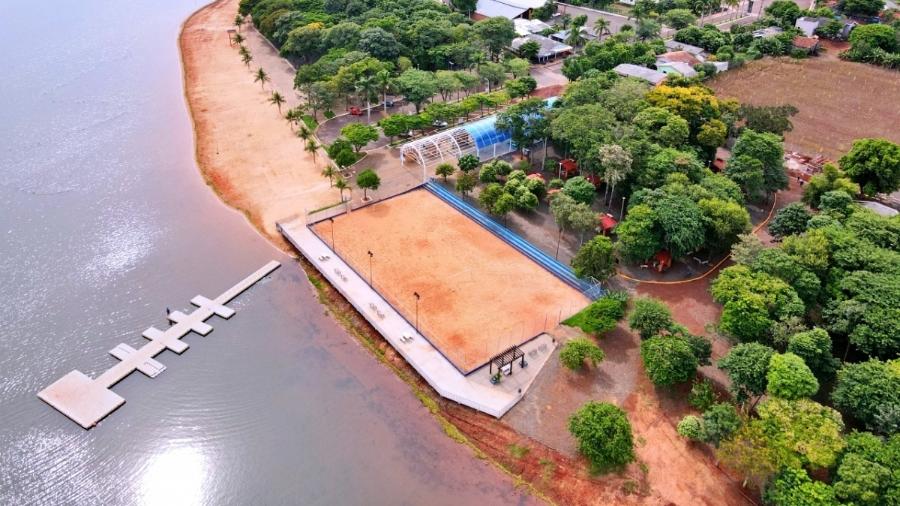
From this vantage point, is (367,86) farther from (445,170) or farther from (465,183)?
(465,183)

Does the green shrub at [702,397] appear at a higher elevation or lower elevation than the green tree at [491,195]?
lower

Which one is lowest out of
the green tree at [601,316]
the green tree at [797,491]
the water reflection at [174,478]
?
the water reflection at [174,478]

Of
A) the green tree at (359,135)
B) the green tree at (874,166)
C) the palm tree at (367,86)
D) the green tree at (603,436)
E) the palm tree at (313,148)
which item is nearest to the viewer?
the green tree at (603,436)

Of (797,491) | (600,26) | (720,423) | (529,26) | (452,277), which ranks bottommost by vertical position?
(452,277)

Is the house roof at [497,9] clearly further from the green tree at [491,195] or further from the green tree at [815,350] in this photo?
the green tree at [815,350]

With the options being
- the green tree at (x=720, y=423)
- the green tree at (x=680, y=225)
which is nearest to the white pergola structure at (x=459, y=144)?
the green tree at (x=680, y=225)

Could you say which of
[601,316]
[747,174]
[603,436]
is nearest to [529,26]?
[747,174]

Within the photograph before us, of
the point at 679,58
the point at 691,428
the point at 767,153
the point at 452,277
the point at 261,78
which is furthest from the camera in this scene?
the point at 679,58

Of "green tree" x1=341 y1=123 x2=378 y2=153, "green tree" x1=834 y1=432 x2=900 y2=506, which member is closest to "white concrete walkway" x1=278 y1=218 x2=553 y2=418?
"green tree" x1=834 y1=432 x2=900 y2=506

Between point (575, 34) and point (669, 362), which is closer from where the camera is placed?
point (669, 362)
